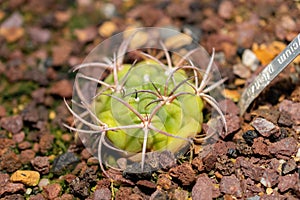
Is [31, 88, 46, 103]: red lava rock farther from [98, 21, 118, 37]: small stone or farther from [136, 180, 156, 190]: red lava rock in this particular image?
[136, 180, 156, 190]: red lava rock

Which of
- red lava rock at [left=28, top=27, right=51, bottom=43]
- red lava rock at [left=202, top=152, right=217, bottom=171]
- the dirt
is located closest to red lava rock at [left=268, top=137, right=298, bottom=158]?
the dirt

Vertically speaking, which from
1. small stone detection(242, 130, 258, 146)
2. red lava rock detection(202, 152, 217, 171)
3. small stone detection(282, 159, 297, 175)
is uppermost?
small stone detection(242, 130, 258, 146)

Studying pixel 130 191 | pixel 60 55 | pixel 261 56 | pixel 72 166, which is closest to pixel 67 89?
pixel 60 55

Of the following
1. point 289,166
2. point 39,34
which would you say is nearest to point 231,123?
point 289,166

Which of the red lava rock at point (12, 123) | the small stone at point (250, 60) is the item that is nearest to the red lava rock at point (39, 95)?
the red lava rock at point (12, 123)

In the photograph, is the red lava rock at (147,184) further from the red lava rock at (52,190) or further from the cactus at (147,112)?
the red lava rock at (52,190)
